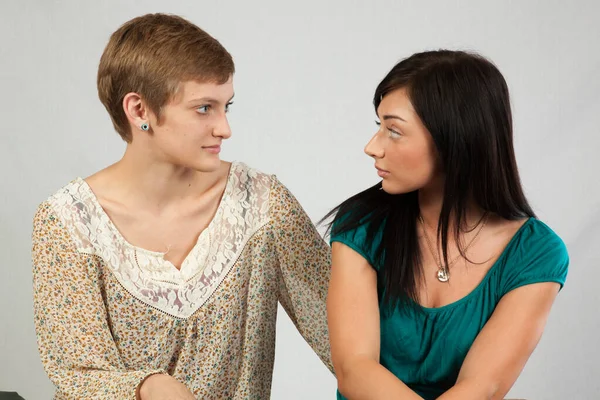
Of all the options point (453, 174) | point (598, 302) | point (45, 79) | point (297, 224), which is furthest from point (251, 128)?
point (453, 174)

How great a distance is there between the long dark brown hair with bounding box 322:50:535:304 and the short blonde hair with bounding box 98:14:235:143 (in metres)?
0.41

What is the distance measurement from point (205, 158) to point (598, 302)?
7.15ft

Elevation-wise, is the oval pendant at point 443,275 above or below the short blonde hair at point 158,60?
below

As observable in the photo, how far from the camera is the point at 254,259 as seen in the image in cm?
260

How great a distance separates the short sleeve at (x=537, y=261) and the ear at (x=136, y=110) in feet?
2.96

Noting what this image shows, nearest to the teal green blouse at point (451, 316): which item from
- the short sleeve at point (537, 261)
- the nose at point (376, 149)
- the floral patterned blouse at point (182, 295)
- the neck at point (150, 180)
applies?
the short sleeve at point (537, 261)

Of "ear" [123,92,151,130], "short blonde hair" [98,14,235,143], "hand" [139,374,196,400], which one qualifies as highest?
"short blonde hair" [98,14,235,143]

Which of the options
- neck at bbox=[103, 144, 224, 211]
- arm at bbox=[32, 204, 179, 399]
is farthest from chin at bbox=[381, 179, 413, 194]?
arm at bbox=[32, 204, 179, 399]

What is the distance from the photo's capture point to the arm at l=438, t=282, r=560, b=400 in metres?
2.12

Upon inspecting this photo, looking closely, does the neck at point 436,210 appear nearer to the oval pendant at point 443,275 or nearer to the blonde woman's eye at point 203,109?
the oval pendant at point 443,275

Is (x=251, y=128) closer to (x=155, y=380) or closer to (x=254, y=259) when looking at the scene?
(x=254, y=259)

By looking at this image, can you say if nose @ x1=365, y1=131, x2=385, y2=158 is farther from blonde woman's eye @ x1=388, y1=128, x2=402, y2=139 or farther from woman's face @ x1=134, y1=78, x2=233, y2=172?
woman's face @ x1=134, y1=78, x2=233, y2=172

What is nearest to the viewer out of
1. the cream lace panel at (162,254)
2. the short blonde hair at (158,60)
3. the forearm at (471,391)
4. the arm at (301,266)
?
the forearm at (471,391)

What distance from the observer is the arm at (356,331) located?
2.15 m
